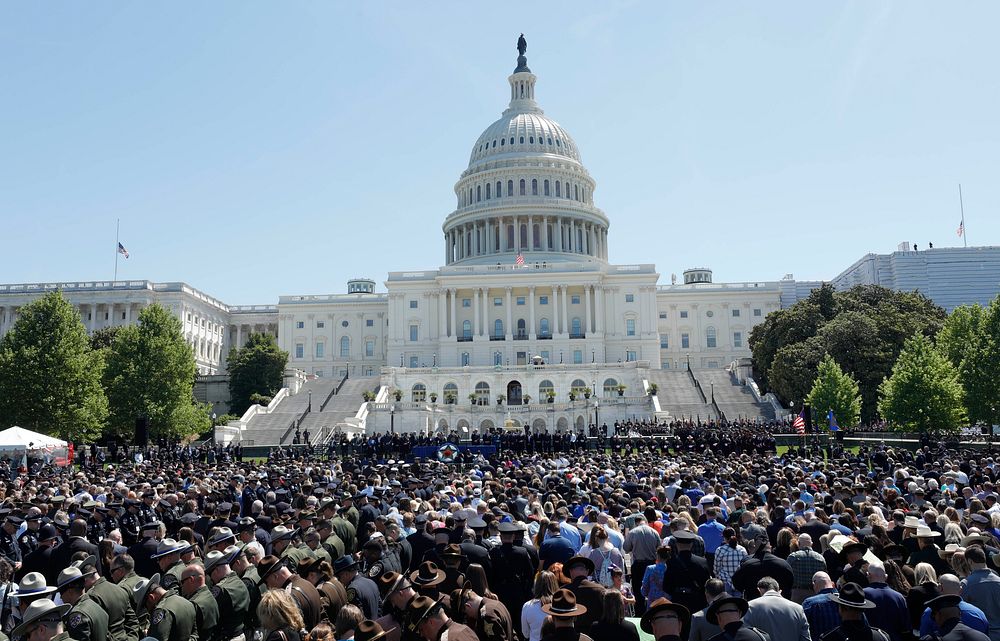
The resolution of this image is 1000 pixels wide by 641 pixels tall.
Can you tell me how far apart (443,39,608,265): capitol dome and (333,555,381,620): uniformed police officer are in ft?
363

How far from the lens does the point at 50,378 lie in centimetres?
5531

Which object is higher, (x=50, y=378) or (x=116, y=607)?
(x=50, y=378)

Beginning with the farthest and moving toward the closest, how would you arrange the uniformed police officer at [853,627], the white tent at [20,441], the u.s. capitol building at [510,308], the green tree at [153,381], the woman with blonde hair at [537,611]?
the u.s. capitol building at [510,308] → the green tree at [153,381] → the white tent at [20,441] → the woman with blonde hair at [537,611] → the uniformed police officer at [853,627]

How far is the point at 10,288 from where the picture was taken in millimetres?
124875

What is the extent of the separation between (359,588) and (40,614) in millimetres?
3472

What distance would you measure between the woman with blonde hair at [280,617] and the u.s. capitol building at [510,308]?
239 feet

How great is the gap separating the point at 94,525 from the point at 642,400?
206ft

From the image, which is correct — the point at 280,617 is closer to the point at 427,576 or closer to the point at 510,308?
the point at 427,576

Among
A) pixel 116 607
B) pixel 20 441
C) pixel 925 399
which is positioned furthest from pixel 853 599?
pixel 925 399

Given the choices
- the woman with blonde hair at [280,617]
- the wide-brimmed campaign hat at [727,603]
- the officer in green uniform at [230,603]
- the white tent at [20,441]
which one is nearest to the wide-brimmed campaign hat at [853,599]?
the wide-brimmed campaign hat at [727,603]

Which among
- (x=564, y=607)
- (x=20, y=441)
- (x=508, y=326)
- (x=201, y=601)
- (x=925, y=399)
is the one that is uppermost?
(x=508, y=326)

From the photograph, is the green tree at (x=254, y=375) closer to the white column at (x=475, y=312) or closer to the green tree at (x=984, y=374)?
the white column at (x=475, y=312)

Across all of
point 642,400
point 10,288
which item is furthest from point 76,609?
point 10,288

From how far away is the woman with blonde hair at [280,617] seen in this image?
7934 millimetres
